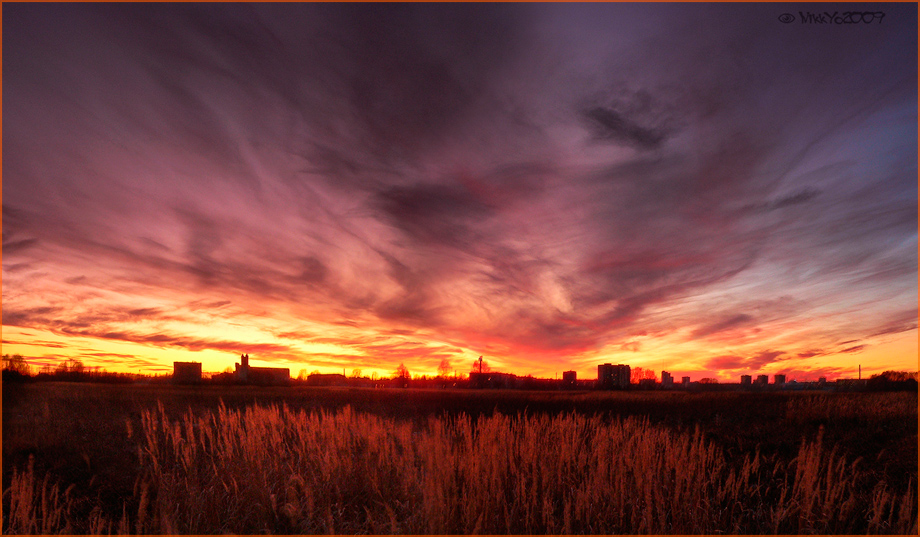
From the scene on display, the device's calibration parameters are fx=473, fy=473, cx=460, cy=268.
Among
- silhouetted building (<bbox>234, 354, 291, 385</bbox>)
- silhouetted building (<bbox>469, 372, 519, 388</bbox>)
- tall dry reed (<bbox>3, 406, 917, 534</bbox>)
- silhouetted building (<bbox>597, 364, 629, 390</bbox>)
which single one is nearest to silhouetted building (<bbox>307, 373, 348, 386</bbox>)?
silhouetted building (<bbox>234, 354, 291, 385</bbox>)

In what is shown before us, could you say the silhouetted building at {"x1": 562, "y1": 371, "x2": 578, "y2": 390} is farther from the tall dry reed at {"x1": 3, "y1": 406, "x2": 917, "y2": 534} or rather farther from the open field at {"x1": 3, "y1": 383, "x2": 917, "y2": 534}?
the tall dry reed at {"x1": 3, "y1": 406, "x2": 917, "y2": 534}

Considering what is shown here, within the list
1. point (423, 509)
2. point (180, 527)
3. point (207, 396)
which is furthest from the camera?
point (207, 396)

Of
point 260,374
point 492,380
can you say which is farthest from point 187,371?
point 492,380

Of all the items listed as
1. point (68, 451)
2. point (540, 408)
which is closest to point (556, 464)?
point (68, 451)

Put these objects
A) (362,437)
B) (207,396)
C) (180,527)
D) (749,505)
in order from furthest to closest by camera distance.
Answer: (207,396) → (362,437) → (749,505) → (180,527)

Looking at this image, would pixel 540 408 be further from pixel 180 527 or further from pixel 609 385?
pixel 609 385

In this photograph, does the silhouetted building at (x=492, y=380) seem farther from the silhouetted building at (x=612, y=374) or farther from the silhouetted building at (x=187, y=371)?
the silhouetted building at (x=187, y=371)
